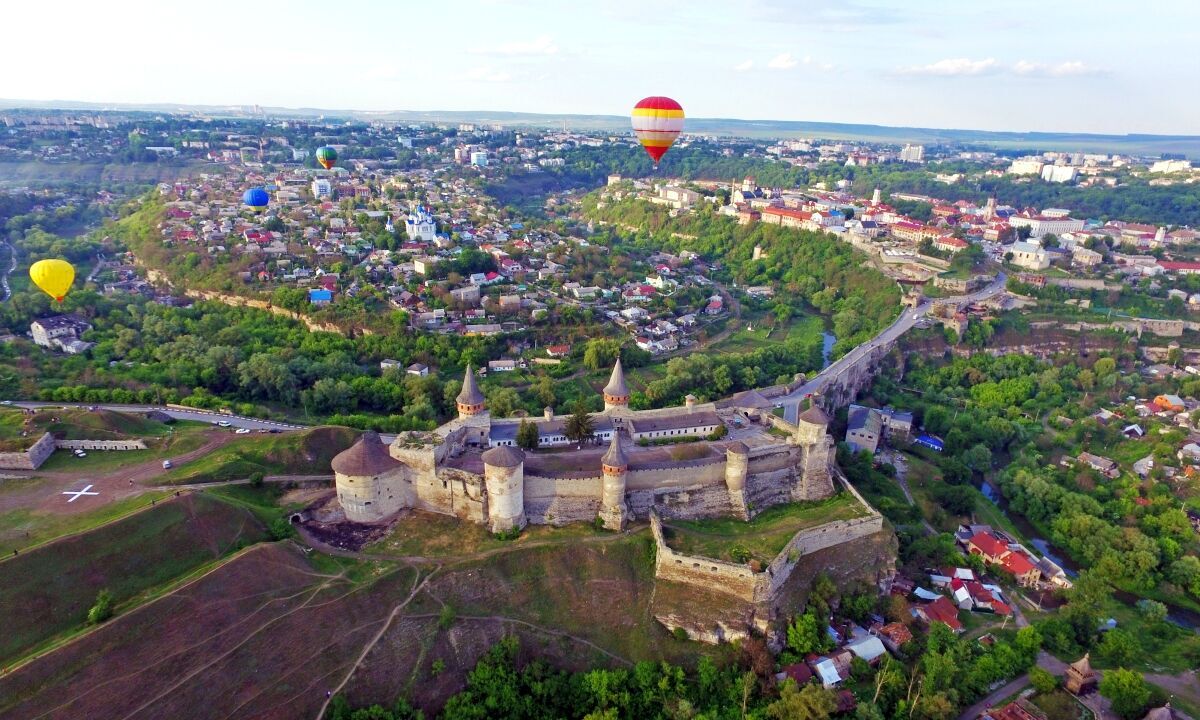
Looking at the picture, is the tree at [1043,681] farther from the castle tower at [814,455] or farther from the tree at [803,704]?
the castle tower at [814,455]

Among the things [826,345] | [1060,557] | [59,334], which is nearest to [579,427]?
[1060,557]

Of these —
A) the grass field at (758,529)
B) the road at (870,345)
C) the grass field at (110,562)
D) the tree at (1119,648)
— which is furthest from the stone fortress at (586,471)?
the tree at (1119,648)

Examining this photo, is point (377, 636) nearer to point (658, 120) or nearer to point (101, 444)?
point (101, 444)

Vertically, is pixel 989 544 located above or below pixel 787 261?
below

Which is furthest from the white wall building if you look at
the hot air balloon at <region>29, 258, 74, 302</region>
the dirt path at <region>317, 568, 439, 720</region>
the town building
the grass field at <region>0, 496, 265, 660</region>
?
the town building

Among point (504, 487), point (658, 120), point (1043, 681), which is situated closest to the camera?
point (1043, 681)

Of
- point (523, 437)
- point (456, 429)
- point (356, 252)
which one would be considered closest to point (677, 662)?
point (523, 437)
